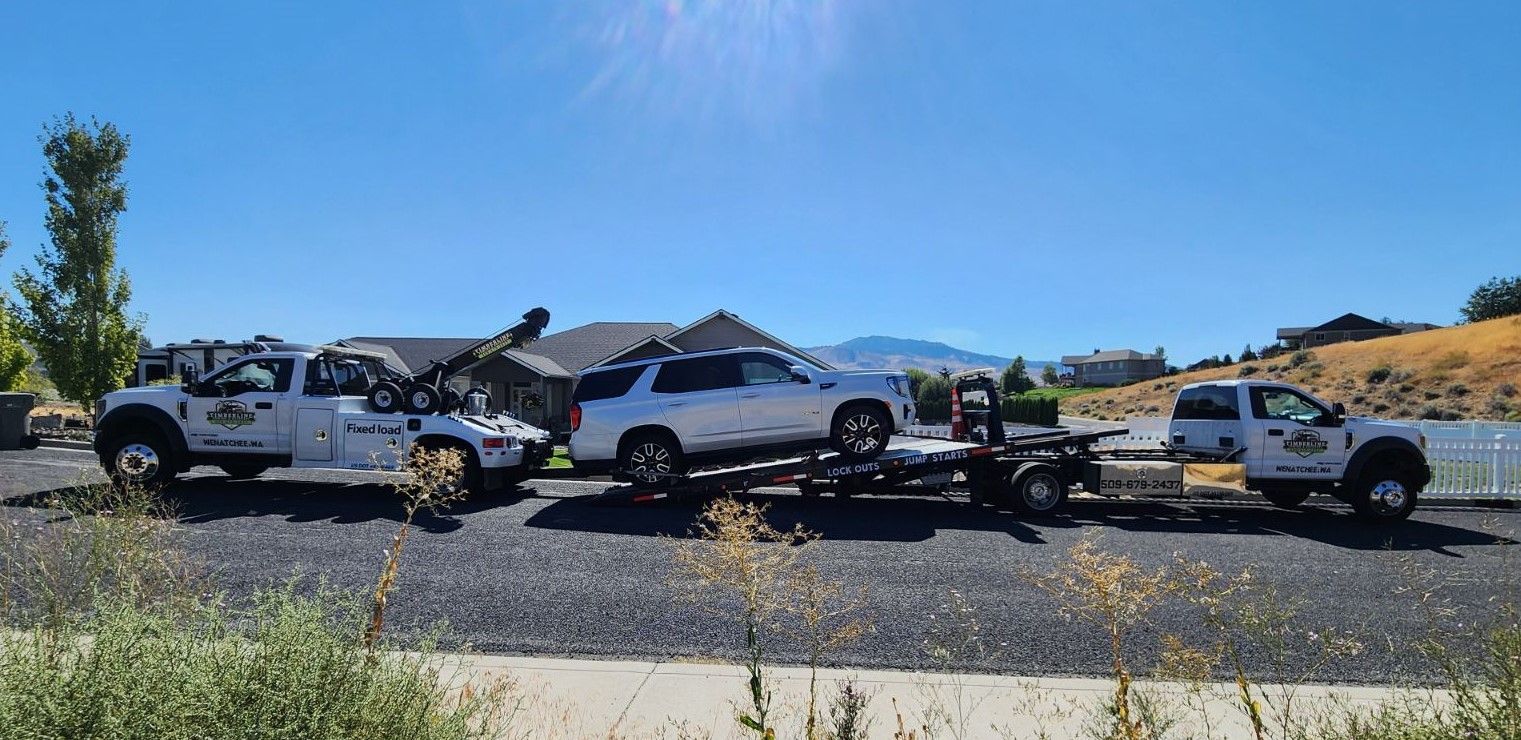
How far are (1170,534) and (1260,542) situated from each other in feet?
3.09

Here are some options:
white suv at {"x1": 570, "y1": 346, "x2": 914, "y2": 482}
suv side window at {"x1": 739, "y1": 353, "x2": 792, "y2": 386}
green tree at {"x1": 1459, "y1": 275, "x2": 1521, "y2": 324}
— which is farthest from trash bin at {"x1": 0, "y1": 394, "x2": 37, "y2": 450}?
green tree at {"x1": 1459, "y1": 275, "x2": 1521, "y2": 324}

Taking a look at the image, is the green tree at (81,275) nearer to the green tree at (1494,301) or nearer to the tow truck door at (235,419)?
the tow truck door at (235,419)

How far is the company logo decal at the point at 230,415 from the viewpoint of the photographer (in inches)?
449

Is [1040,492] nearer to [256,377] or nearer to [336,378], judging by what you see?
[336,378]

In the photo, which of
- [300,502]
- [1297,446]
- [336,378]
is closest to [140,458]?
[300,502]

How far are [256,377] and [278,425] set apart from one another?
2.88 ft

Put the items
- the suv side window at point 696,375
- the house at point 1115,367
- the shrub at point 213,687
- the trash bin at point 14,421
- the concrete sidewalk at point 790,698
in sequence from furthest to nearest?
1. the house at point 1115,367
2. the trash bin at point 14,421
3. the suv side window at point 696,375
4. the concrete sidewalk at point 790,698
5. the shrub at point 213,687

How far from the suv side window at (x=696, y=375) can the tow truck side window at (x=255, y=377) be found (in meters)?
5.71

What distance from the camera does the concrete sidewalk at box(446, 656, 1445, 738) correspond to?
3953 mm

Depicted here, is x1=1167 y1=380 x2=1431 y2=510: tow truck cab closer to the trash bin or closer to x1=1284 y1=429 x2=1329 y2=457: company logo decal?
x1=1284 y1=429 x2=1329 y2=457: company logo decal

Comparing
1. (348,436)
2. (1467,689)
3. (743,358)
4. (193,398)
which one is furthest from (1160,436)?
(193,398)

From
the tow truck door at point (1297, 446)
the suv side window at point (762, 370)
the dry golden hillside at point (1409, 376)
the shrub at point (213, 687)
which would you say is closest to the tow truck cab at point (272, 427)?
the suv side window at point (762, 370)

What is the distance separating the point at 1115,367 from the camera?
404 feet

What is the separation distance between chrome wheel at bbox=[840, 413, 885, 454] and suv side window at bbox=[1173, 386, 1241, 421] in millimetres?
5169
